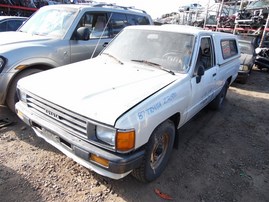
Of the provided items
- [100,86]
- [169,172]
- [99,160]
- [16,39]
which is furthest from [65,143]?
[16,39]

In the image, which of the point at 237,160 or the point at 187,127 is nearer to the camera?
the point at 237,160

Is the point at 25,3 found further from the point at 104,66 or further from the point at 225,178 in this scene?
the point at 225,178

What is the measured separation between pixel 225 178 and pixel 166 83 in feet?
5.10

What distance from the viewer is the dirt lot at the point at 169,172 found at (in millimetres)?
2676

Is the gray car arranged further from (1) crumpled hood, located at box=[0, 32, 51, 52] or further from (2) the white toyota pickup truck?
(2) the white toyota pickup truck

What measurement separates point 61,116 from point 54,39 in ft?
8.01

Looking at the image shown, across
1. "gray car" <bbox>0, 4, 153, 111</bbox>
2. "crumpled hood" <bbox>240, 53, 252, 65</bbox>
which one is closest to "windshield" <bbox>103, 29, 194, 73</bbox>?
"gray car" <bbox>0, 4, 153, 111</bbox>

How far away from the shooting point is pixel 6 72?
3.63 m

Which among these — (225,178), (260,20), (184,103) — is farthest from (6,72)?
(260,20)

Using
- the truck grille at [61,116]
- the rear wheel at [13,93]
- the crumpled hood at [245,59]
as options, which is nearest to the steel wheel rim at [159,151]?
the truck grille at [61,116]

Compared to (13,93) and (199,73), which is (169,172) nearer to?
(199,73)

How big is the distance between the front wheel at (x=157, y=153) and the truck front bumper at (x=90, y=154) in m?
0.23

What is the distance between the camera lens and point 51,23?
15.6ft

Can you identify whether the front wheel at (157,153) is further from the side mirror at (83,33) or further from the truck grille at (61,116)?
the side mirror at (83,33)
